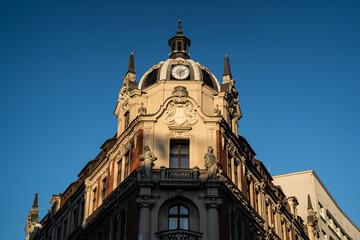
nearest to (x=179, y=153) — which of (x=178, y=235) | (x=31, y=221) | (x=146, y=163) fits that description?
(x=146, y=163)

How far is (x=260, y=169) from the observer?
2420 inches

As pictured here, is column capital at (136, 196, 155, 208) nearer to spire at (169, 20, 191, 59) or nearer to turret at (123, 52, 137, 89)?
turret at (123, 52, 137, 89)

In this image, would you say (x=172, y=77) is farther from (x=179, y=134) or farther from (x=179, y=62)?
(x=179, y=134)

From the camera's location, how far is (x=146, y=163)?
152ft

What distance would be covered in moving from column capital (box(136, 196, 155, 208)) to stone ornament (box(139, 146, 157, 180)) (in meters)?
1.61

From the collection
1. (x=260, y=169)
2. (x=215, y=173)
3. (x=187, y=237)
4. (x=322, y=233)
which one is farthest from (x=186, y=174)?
(x=322, y=233)

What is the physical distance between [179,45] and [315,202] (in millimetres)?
36085

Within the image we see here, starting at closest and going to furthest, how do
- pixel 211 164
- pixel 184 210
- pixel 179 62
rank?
pixel 184 210 < pixel 211 164 < pixel 179 62

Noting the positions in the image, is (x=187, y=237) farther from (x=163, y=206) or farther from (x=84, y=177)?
(x=84, y=177)

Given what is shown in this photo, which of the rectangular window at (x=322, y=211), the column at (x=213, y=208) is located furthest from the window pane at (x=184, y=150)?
the rectangular window at (x=322, y=211)

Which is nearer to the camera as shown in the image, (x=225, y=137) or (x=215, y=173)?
(x=215, y=173)

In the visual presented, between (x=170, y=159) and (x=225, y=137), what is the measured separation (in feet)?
18.7

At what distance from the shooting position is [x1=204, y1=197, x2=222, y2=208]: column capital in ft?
147

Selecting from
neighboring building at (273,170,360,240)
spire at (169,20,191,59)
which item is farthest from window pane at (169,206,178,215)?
neighboring building at (273,170,360,240)
